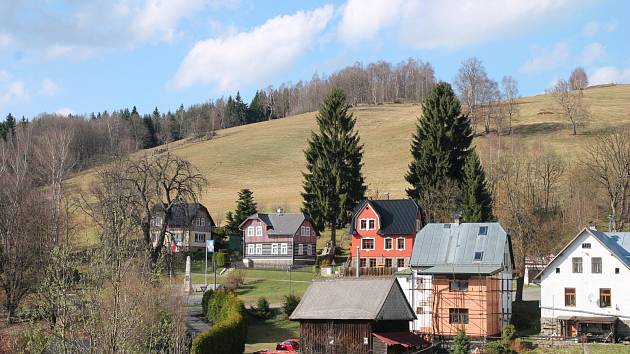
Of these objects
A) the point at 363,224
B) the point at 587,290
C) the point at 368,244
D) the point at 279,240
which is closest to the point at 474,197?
the point at 363,224

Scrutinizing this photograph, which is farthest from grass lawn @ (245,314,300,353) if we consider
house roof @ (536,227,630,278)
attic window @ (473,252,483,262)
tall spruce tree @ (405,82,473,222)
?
tall spruce tree @ (405,82,473,222)

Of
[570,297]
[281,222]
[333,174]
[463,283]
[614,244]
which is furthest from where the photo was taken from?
[281,222]

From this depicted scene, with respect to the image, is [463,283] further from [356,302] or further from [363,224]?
[363,224]

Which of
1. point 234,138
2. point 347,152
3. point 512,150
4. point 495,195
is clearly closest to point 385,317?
point 495,195

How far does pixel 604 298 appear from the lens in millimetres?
52875

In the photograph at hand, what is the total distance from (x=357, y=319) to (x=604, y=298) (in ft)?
56.1

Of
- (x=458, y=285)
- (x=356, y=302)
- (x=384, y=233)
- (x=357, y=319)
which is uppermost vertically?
(x=384, y=233)

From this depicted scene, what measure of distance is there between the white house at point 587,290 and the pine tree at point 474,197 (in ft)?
73.8

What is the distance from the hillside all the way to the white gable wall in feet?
183

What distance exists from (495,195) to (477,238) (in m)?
26.3

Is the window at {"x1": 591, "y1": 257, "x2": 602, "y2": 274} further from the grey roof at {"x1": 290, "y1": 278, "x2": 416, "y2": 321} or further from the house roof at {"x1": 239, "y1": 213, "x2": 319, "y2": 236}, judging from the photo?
the house roof at {"x1": 239, "y1": 213, "x2": 319, "y2": 236}

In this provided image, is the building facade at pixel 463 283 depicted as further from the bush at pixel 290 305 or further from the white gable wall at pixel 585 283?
the bush at pixel 290 305

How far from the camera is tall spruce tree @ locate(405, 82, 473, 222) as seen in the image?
85.8m

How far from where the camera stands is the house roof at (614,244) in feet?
174
